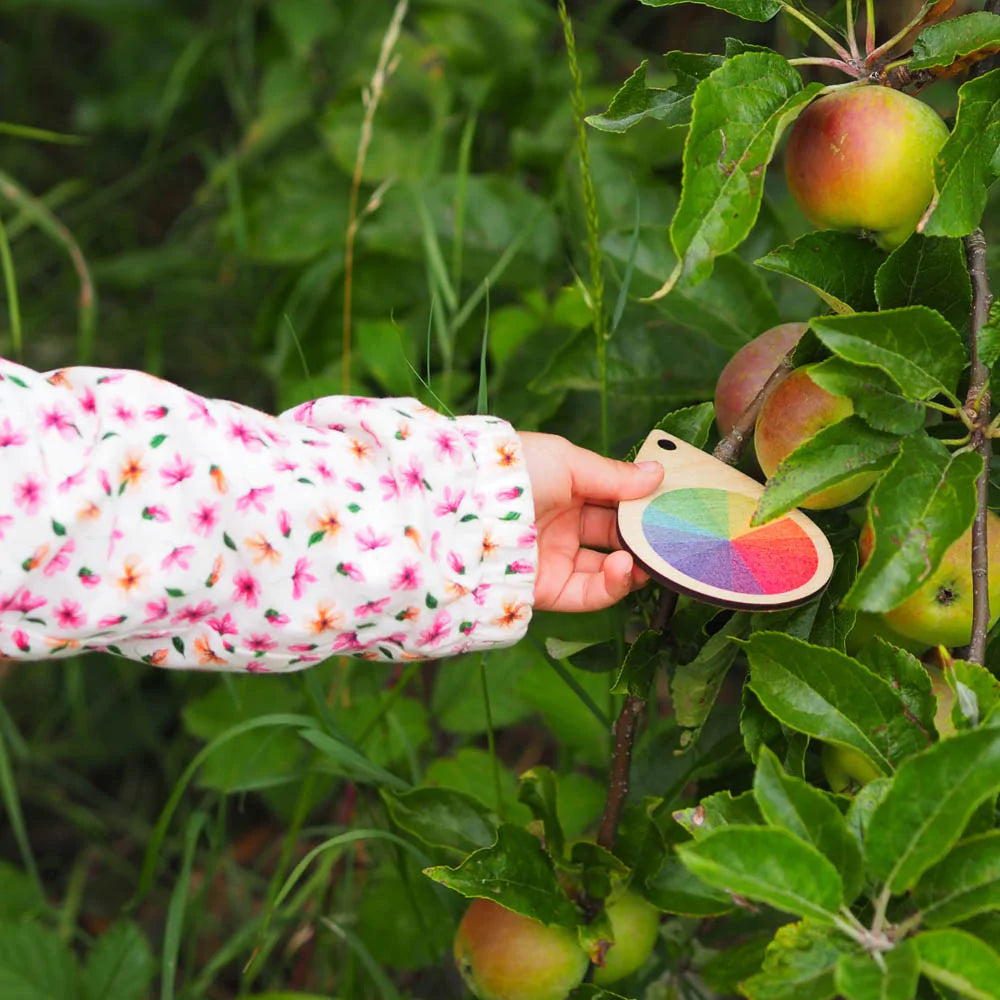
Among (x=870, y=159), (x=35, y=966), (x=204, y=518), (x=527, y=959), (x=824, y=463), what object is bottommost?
(x=35, y=966)

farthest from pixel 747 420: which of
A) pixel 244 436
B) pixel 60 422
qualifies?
pixel 60 422

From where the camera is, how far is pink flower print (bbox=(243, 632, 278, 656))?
2.83 ft

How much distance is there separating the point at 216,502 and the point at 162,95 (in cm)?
152

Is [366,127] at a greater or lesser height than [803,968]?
greater

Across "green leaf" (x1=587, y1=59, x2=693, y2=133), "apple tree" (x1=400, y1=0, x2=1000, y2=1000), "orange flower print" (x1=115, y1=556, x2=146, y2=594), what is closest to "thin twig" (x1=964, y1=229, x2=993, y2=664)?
"apple tree" (x1=400, y1=0, x2=1000, y2=1000)

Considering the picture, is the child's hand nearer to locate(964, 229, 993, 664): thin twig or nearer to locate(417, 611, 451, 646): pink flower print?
locate(417, 611, 451, 646): pink flower print

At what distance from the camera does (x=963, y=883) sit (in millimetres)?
595

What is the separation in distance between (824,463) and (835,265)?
15 centimetres

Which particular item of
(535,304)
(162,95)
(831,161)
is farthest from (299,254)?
(831,161)

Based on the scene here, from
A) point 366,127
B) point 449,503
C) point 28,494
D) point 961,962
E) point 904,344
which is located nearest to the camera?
point 961,962

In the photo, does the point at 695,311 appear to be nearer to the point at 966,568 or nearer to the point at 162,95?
the point at 966,568

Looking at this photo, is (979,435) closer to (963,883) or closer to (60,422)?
(963,883)

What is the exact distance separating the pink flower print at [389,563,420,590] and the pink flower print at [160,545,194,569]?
14 cm

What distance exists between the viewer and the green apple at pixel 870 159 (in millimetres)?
719
